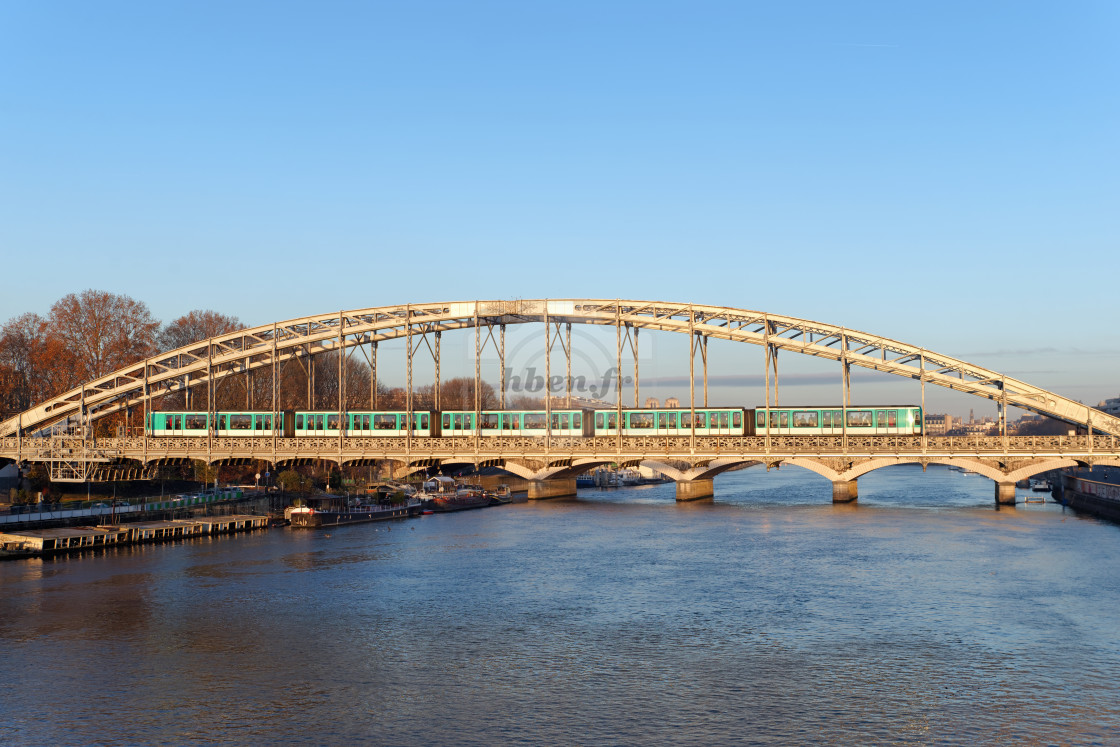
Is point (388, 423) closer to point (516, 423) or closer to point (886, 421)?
point (516, 423)

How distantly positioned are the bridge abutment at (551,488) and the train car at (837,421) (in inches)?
1107

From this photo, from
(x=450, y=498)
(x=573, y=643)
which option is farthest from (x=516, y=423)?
(x=573, y=643)

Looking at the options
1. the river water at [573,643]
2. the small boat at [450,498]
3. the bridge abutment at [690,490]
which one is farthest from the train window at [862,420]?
the small boat at [450,498]

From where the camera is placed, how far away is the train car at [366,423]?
3898 inches

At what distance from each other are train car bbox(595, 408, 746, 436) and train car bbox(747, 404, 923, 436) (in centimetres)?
185

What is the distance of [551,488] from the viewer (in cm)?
11194

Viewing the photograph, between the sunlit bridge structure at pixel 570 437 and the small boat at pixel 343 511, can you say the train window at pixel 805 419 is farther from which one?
the small boat at pixel 343 511

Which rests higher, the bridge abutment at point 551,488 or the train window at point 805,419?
the train window at point 805,419

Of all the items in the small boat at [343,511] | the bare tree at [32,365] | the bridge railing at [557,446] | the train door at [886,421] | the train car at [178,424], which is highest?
the bare tree at [32,365]

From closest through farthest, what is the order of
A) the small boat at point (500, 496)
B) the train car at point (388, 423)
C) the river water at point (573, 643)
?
the river water at point (573, 643)
the train car at point (388, 423)
the small boat at point (500, 496)

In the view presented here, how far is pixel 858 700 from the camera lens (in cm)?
3041

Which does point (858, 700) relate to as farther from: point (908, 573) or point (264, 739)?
point (908, 573)

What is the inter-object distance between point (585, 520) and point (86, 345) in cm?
6978

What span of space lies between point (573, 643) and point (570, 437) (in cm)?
5857
